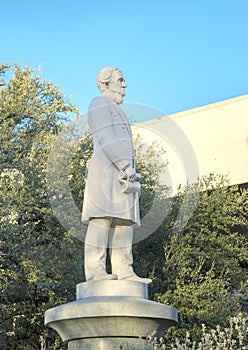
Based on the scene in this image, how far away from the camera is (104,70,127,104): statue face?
8.98 metres

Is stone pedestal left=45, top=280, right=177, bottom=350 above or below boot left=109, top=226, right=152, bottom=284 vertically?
below

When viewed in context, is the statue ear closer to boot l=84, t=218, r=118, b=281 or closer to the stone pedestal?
boot l=84, t=218, r=118, b=281

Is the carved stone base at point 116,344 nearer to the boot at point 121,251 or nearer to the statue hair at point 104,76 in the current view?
the boot at point 121,251

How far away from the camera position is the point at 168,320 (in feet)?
27.4

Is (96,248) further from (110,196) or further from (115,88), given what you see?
(115,88)

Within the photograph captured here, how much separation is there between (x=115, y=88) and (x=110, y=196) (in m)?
1.33

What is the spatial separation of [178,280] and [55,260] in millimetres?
2689

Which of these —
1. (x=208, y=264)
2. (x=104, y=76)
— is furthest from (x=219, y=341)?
(x=208, y=264)

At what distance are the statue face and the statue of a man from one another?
14 cm

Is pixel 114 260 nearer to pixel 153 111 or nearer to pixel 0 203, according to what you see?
pixel 153 111

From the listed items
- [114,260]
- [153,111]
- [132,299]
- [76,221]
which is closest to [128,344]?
[132,299]

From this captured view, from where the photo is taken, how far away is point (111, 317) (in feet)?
26.3

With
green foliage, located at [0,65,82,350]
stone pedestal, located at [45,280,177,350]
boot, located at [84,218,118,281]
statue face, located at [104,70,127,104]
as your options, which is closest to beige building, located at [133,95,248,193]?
green foliage, located at [0,65,82,350]

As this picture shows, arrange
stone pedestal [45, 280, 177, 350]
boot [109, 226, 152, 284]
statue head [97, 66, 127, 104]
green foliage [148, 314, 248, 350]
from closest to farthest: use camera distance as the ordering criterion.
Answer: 1. green foliage [148, 314, 248, 350]
2. stone pedestal [45, 280, 177, 350]
3. boot [109, 226, 152, 284]
4. statue head [97, 66, 127, 104]
